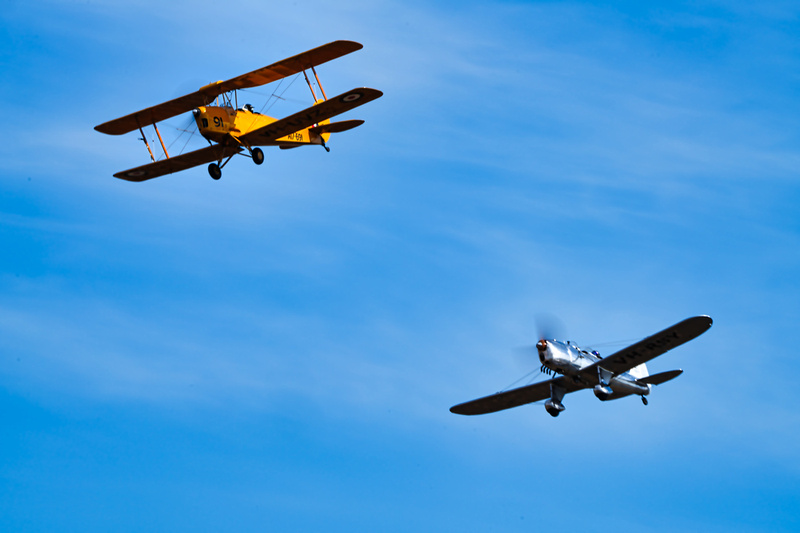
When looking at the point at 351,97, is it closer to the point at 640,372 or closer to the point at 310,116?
the point at 310,116

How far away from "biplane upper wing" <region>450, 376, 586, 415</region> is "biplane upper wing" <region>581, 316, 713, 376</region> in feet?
11.8

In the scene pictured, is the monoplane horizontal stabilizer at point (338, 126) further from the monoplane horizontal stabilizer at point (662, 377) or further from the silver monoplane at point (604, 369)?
the monoplane horizontal stabilizer at point (662, 377)

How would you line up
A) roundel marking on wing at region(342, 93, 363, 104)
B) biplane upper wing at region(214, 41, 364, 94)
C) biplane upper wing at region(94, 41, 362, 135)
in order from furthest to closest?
biplane upper wing at region(94, 41, 362, 135) < biplane upper wing at region(214, 41, 364, 94) < roundel marking on wing at region(342, 93, 363, 104)

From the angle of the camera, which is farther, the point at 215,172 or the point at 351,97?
the point at 215,172

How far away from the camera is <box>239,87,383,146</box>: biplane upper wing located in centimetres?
4569

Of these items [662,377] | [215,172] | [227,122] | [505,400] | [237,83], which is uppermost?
[237,83]

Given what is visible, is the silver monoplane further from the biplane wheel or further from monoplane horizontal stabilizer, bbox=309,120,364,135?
the biplane wheel

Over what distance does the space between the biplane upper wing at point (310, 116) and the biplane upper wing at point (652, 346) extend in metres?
12.4

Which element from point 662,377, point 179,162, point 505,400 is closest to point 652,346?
point 662,377

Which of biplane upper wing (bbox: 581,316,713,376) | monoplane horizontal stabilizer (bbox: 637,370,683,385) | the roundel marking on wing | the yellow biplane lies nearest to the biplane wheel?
the yellow biplane

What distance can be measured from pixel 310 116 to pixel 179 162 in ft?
22.3

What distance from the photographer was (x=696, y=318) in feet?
142

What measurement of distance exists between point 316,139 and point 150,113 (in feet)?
20.7

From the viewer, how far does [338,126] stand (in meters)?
50.1
